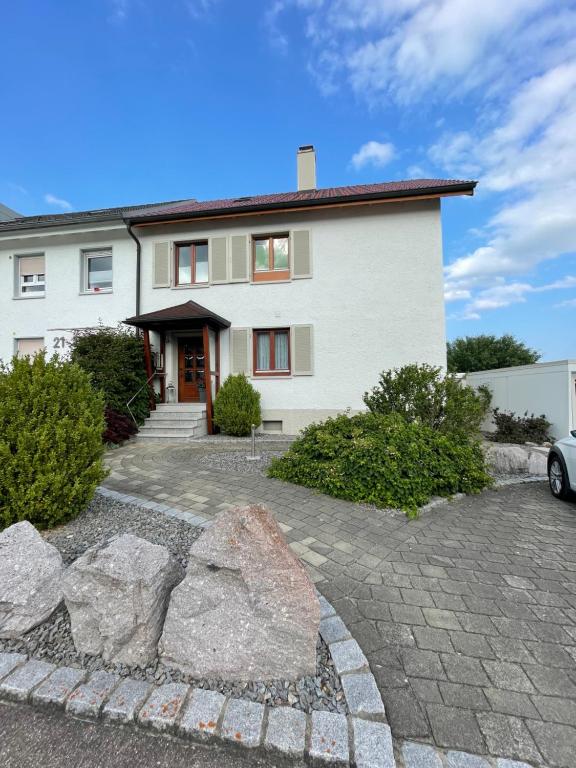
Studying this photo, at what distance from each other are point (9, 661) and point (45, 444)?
1.64m

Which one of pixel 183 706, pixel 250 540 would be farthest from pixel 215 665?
pixel 250 540

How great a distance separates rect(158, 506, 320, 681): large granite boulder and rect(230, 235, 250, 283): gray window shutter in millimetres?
9139

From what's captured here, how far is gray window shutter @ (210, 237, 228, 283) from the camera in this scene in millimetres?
10133

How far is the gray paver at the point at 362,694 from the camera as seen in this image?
1.51m

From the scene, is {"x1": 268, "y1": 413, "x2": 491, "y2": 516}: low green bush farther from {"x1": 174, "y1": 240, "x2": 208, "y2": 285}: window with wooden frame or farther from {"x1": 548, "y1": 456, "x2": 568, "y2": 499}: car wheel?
{"x1": 174, "y1": 240, "x2": 208, "y2": 285}: window with wooden frame

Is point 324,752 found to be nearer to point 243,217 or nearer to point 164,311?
point 164,311

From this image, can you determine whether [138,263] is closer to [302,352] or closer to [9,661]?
[302,352]

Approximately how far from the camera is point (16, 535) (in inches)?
89.4

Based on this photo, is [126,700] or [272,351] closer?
[126,700]

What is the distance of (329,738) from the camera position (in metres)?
1.39

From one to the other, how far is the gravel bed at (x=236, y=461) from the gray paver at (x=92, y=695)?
141 inches

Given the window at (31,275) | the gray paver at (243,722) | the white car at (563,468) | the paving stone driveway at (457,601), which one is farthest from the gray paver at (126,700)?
the window at (31,275)

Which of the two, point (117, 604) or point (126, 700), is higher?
point (117, 604)

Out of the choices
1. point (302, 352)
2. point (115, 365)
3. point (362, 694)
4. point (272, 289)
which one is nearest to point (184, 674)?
point (362, 694)
